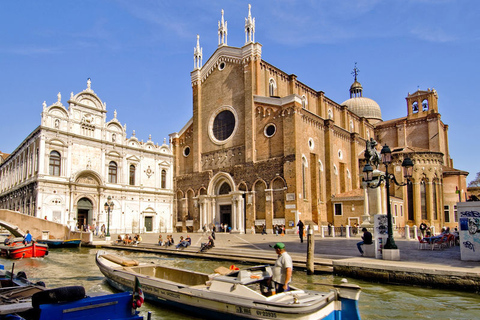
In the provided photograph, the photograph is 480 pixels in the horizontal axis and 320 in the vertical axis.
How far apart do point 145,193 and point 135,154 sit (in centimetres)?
422

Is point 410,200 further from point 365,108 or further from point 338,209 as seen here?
point 365,108

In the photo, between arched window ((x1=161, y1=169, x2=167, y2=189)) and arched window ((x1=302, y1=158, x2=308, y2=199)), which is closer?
arched window ((x1=302, y1=158, x2=308, y2=199))

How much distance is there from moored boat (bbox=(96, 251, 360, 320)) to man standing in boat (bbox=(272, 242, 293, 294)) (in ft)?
0.69

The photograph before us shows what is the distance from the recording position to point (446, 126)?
1917 inches

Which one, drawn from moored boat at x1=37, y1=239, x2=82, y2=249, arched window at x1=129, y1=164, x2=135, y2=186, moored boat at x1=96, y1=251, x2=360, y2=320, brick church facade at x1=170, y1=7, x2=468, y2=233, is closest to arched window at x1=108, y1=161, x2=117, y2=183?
arched window at x1=129, y1=164, x2=135, y2=186

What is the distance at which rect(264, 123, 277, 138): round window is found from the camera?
1244 inches

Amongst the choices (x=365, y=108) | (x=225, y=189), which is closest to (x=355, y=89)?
(x=365, y=108)

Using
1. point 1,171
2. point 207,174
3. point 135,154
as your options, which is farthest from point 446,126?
point 1,171

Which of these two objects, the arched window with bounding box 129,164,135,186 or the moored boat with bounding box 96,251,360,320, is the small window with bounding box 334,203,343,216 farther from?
the moored boat with bounding box 96,251,360,320

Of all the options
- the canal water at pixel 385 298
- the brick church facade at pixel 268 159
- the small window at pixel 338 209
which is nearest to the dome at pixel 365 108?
the brick church facade at pixel 268 159

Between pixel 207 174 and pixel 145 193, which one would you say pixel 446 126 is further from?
pixel 145 193

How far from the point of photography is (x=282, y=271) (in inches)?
290

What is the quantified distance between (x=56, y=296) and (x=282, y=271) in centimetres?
416

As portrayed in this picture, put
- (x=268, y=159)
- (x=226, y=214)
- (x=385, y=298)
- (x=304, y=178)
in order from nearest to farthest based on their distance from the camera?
1. (x=385, y=298)
2. (x=304, y=178)
3. (x=268, y=159)
4. (x=226, y=214)
